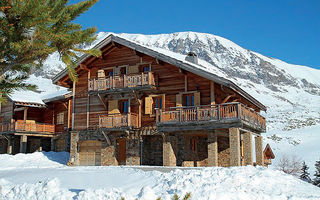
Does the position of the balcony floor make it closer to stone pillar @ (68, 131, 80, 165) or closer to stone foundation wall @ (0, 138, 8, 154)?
stone pillar @ (68, 131, 80, 165)

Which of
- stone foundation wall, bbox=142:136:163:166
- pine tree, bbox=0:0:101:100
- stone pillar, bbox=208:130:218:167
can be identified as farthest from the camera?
stone foundation wall, bbox=142:136:163:166

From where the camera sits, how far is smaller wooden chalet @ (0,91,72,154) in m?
31.5

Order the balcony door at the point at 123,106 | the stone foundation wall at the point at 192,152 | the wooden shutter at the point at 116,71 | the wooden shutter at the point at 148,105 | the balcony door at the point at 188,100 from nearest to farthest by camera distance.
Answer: the stone foundation wall at the point at 192,152 < the balcony door at the point at 188,100 < the wooden shutter at the point at 148,105 < the balcony door at the point at 123,106 < the wooden shutter at the point at 116,71

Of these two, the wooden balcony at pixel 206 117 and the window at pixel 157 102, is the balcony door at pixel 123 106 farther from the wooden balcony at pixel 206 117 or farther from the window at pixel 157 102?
the wooden balcony at pixel 206 117

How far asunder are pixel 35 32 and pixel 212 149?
1282 centimetres

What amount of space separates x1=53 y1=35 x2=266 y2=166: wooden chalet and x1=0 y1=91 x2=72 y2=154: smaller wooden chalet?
315 centimetres

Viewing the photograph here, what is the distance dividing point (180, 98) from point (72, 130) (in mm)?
8942

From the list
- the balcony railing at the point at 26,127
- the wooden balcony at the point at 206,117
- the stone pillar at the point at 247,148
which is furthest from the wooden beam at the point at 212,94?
the balcony railing at the point at 26,127

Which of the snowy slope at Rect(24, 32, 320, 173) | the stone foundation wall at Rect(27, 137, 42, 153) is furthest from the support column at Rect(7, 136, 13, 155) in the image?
the snowy slope at Rect(24, 32, 320, 173)

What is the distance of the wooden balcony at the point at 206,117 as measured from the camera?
21.3 meters

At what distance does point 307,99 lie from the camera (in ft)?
372

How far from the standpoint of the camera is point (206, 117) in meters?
22.0

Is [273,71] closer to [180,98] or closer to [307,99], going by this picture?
[307,99]

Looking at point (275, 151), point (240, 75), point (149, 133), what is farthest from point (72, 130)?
point (240, 75)
